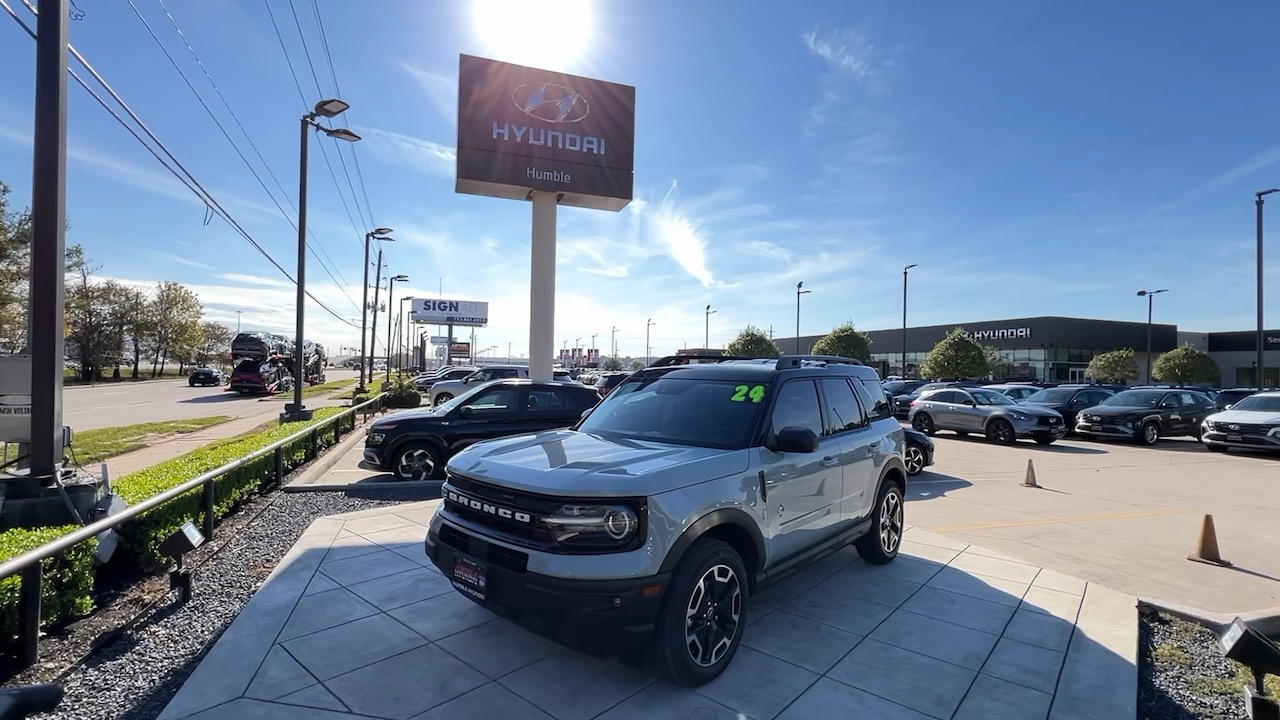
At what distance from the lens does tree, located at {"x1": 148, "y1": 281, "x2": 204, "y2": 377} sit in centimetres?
5753

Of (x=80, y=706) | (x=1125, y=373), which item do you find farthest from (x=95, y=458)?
(x=1125, y=373)

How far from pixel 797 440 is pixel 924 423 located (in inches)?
685

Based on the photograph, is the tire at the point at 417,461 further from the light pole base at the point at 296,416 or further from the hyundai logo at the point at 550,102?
the hyundai logo at the point at 550,102

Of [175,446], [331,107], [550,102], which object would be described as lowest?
[175,446]

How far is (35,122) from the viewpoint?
5031mm

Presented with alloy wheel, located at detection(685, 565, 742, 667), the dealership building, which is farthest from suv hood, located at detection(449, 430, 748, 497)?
the dealership building

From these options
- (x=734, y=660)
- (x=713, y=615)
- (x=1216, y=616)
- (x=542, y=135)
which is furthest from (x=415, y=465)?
(x=542, y=135)

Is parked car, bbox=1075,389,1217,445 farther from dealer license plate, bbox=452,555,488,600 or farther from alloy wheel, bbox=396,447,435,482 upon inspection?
dealer license plate, bbox=452,555,488,600

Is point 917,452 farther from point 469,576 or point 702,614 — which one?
point 469,576

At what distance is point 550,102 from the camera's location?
59.9 feet

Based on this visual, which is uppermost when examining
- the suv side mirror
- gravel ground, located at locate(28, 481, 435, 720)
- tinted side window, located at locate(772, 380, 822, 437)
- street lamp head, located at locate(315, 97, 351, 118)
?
street lamp head, located at locate(315, 97, 351, 118)

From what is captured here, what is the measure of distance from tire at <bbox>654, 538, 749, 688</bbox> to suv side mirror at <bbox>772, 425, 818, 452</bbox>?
744 mm

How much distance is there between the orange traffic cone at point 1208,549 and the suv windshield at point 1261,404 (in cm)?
1393

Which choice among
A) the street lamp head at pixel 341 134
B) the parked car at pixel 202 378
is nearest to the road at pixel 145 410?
the street lamp head at pixel 341 134
